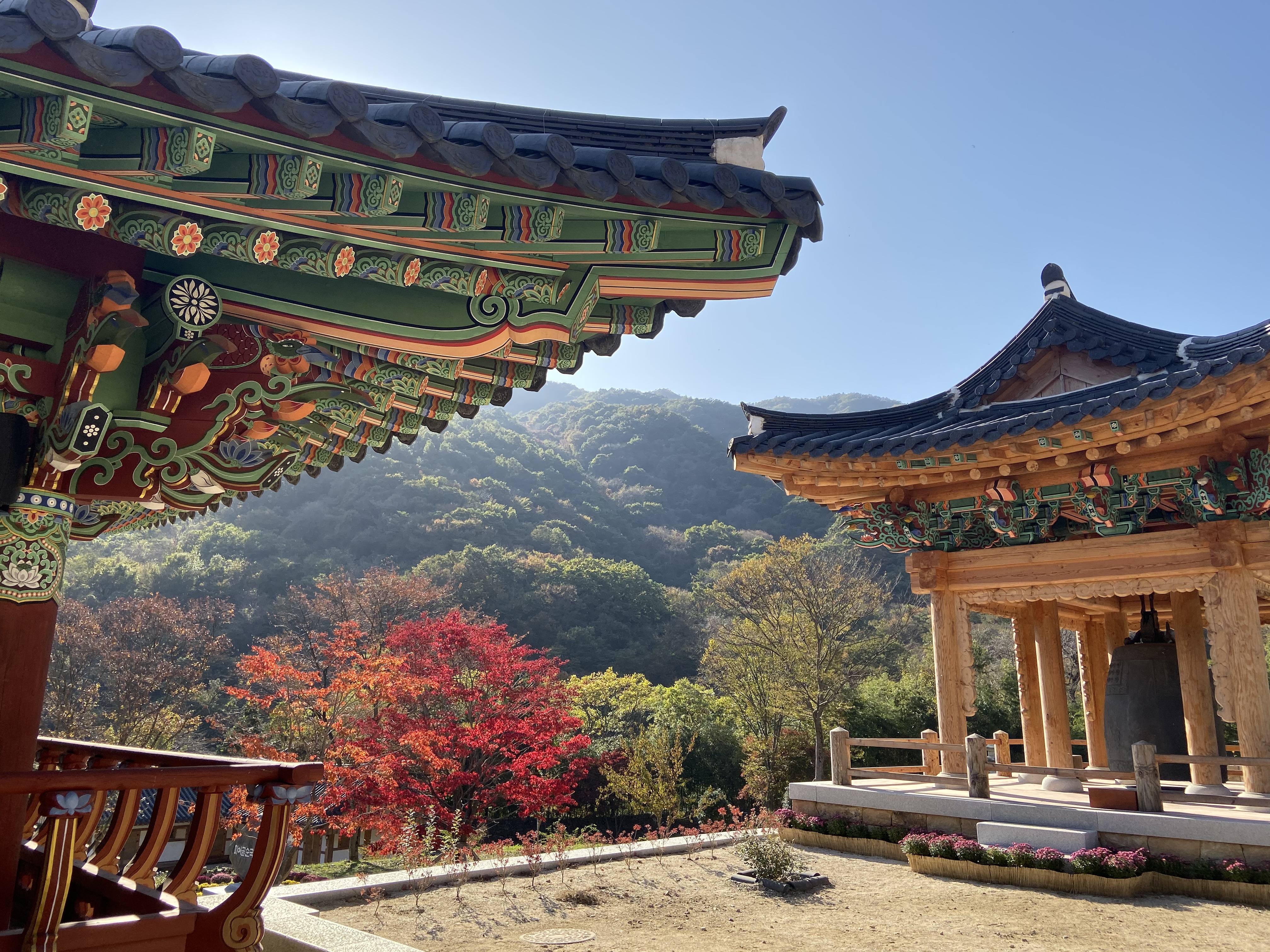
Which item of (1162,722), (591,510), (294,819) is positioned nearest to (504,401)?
(1162,722)

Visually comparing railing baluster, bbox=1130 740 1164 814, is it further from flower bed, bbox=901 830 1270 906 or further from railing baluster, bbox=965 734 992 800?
railing baluster, bbox=965 734 992 800

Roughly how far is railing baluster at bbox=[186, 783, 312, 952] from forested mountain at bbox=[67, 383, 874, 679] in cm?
2508

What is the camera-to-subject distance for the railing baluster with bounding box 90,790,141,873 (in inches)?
110

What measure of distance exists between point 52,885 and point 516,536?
1698 inches

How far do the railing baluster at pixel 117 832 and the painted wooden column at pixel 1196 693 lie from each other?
8.02 meters

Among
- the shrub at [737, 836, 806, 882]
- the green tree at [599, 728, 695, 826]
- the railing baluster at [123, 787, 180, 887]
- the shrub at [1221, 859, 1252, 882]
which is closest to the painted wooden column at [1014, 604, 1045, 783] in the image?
the shrub at [1221, 859, 1252, 882]

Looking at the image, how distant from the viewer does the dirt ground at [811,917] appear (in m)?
5.43

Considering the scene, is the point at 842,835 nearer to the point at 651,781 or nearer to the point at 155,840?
the point at 155,840

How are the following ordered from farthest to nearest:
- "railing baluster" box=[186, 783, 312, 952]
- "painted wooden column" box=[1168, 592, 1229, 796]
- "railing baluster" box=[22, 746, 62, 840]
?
1. "painted wooden column" box=[1168, 592, 1229, 796]
2. "railing baluster" box=[22, 746, 62, 840]
3. "railing baluster" box=[186, 783, 312, 952]

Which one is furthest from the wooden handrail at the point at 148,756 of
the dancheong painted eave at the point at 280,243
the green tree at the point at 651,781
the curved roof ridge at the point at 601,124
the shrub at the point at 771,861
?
the green tree at the point at 651,781

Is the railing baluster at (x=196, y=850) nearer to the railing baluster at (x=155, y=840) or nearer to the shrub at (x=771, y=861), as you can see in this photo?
the railing baluster at (x=155, y=840)

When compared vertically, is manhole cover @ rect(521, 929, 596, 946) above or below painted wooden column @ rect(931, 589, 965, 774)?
below

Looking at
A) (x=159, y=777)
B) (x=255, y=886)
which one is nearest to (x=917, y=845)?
(x=255, y=886)

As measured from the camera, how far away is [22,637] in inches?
106
